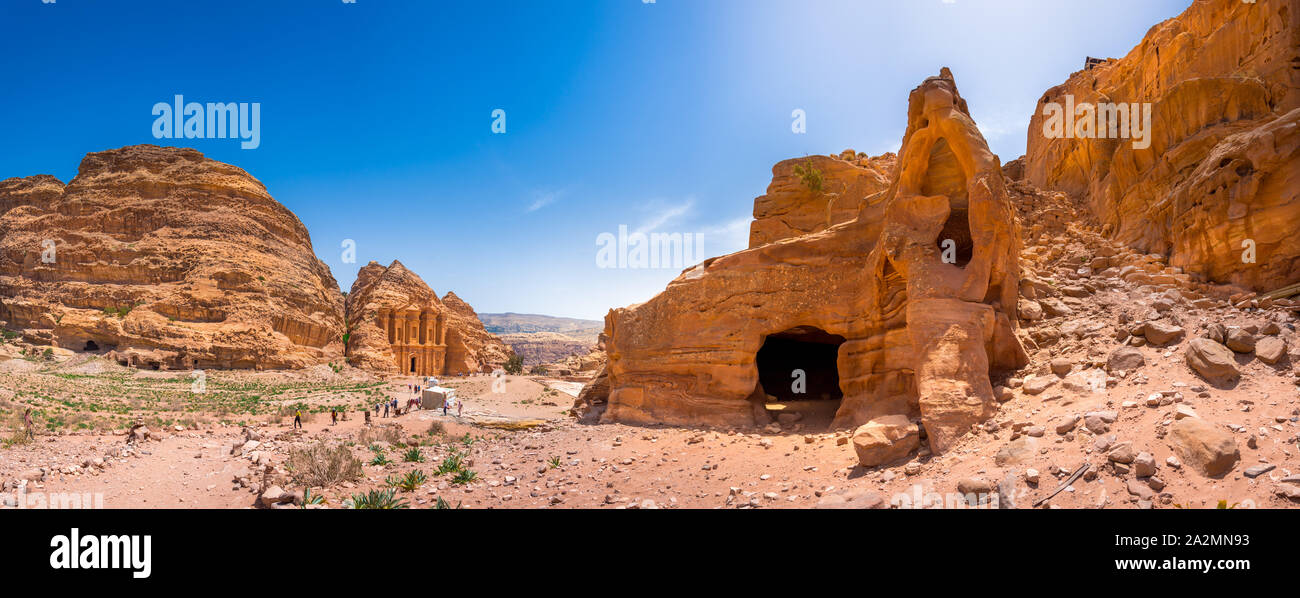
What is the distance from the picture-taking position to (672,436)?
41.4 feet

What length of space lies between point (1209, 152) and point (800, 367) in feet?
37.5

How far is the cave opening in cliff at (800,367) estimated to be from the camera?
16250 millimetres

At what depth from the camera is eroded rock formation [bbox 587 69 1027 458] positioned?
9078 mm

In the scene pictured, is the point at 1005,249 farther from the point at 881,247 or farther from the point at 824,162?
the point at 824,162

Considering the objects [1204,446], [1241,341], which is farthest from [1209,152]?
[1204,446]

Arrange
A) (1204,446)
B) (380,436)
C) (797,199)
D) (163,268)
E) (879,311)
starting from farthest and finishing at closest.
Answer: (163,268) → (797,199) → (380,436) → (879,311) → (1204,446)

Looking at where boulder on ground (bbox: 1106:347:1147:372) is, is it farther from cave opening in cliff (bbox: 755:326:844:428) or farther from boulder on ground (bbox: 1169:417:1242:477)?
cave opening in cliff (bbox: 755:326:844:428)

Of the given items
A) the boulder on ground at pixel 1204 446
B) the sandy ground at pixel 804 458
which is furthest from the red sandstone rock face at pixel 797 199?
the boulder on ground at pixel 1204 446

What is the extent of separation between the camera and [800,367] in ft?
60.3

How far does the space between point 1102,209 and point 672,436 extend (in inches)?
535

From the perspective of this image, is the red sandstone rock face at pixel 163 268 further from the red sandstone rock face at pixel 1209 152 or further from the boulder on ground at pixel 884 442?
the red sandstone rock face at pixel 1209 152

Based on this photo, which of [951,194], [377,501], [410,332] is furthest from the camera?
[410,332]

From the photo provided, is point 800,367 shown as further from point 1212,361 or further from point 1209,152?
point 1212,361

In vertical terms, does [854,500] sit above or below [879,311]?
below
